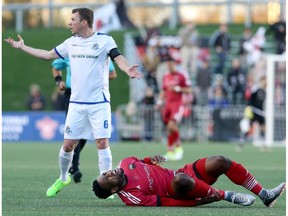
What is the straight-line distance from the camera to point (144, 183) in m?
10.3

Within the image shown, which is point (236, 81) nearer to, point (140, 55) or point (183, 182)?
point (140, 55)

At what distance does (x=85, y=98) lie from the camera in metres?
12.1

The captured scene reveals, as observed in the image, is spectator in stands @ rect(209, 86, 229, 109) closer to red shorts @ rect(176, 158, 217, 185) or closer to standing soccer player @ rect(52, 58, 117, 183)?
standing soccer player @ rect(52, 58, 117, 183)

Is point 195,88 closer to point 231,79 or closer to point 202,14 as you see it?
point 231,79

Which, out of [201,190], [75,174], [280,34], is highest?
[280,34]

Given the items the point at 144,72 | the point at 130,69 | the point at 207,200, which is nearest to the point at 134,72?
the point at 130,69

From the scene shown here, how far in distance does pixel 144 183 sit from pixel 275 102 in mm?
21254

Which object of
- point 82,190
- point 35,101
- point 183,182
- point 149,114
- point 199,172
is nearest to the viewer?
point 183,182

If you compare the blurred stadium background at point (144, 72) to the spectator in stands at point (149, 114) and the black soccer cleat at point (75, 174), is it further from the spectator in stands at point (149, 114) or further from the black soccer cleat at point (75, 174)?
the black soccer cleat at point (75, 174)

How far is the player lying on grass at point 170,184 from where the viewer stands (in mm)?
10203

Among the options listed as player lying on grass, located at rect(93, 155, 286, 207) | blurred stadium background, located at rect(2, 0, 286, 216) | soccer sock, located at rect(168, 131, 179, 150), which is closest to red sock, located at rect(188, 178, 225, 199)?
player lying on grass, located at rect(93, 155, 286, 207)

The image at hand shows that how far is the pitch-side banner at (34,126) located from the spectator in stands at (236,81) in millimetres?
4461

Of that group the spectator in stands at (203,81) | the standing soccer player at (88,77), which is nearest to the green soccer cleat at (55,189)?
the standing soccer player at (88,77)

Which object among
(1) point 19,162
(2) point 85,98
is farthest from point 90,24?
(1) point 19,162
